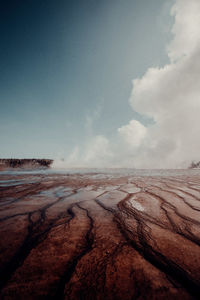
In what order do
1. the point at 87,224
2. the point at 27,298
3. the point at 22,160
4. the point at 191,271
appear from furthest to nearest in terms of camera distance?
the point at 22,160, the point at 87,224, the point at 191,271, the point at 27,298

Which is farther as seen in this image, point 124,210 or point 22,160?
point 22,160

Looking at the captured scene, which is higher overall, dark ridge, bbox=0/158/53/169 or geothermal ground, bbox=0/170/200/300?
dark ridge, bbox=0/158/53/169

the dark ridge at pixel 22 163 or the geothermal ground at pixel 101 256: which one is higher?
the dark ridge at pixel 22 163

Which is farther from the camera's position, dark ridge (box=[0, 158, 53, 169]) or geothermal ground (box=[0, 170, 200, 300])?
dark ridge (box=[0, 158, 53, 169])

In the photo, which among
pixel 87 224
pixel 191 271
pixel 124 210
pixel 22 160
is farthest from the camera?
pixel 22 160

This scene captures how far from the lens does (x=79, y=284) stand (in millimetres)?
673

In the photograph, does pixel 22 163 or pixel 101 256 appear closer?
pixel 101 256

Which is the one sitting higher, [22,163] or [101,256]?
[22,163]

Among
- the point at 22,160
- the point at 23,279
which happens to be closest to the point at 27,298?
the point at 23,279

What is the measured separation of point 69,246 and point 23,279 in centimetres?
36

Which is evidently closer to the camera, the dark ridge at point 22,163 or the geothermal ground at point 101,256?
the geothermal ground at point 101,256

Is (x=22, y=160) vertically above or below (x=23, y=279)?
above

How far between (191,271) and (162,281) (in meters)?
0.23

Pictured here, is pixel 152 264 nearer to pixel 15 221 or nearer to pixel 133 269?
pixel 133 269
